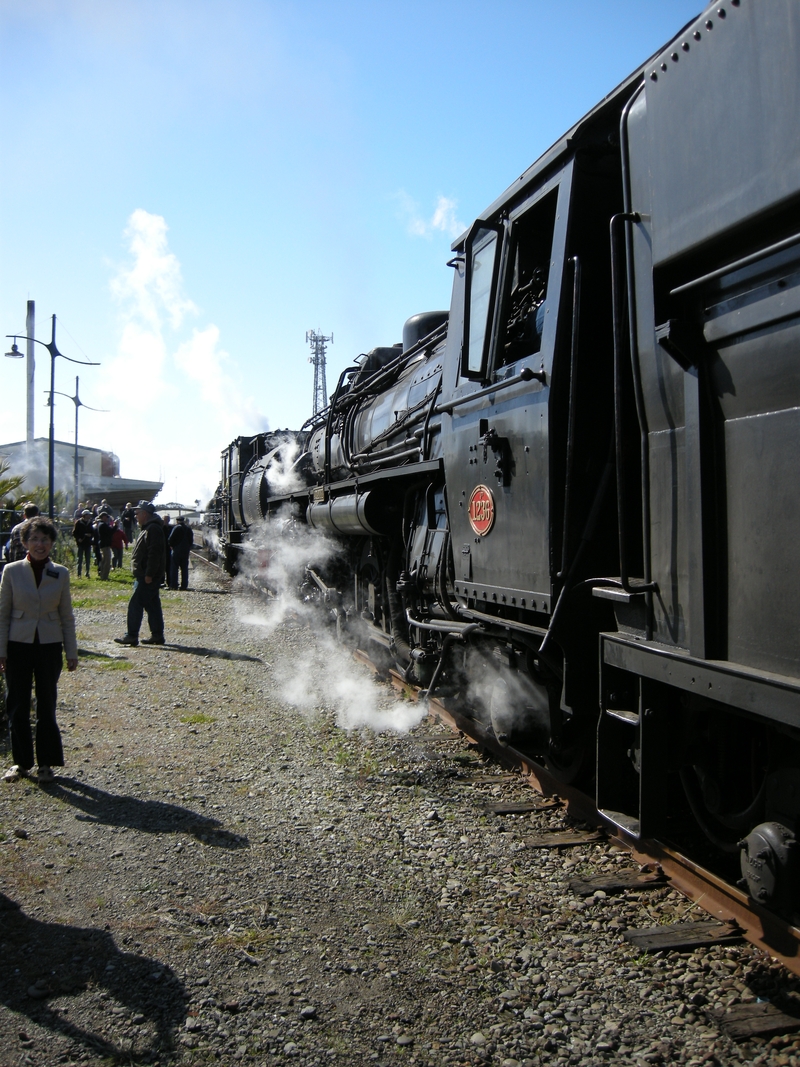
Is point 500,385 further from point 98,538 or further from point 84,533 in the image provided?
point 98,538

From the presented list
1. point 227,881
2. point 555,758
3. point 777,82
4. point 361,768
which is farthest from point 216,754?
point 777,82

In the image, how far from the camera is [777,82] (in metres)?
2.08

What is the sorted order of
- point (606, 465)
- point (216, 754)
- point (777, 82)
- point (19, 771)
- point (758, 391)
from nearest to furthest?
point (777, 82) → point (758, 391) → point (606, 465) → point (19, 771) → point (216, 754)

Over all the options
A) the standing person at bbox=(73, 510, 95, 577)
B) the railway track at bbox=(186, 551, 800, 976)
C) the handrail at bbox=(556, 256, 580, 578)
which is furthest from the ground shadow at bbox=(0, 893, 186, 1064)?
the standing person at bbox=(73, 510, 95, 577)

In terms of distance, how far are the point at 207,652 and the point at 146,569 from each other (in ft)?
4.22

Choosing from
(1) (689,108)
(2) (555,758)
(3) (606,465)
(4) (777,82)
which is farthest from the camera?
(2) (555,758)

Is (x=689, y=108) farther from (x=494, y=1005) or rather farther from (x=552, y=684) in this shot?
(x=494, y=1005)

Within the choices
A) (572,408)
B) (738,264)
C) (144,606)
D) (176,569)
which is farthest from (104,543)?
(738,264)

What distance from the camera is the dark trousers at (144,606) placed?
9852 millimetres

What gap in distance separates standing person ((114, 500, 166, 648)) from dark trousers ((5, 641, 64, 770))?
497cm

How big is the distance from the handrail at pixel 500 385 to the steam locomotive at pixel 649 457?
0.02 metres

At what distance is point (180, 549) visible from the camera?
16.5 metres

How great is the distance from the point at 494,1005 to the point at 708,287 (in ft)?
7.94

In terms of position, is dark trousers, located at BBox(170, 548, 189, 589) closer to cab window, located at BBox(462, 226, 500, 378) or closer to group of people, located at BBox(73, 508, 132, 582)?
group of people, located at BBox(73, 508, 132, 582)
